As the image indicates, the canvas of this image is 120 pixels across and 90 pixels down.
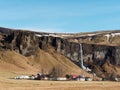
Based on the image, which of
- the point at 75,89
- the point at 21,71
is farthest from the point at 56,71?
the point at 75,89

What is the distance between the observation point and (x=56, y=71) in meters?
199

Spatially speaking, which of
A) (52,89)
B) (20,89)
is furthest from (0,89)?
(52,89)

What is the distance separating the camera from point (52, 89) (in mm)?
72562

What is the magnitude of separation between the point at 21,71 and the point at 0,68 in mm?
11254

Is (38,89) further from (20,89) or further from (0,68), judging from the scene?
(0,68)

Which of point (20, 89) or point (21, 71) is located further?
point (21, 71)

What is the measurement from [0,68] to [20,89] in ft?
406

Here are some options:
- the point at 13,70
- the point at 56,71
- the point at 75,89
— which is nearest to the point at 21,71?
the point at 13,70

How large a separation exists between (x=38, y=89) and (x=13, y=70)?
127 m

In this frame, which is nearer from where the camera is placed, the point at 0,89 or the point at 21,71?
the point at 0,89

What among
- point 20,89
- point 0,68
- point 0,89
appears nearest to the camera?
point 0,89

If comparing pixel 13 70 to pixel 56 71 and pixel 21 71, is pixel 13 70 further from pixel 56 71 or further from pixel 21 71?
pixel 56 71

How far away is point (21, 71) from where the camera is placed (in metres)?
198

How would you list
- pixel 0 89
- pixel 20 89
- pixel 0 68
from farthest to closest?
1. pixel 0 68
2. pixel 20 89
3. pixel 0 89
